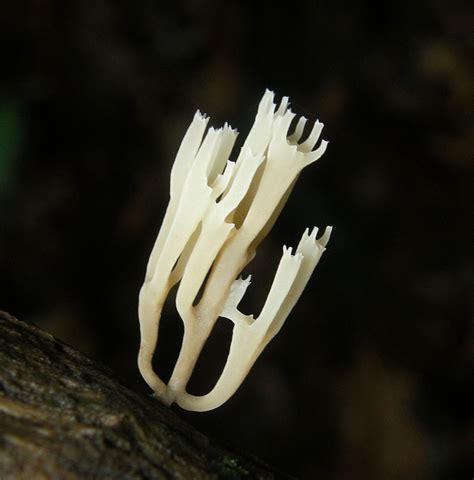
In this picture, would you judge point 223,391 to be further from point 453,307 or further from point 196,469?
point 453,307

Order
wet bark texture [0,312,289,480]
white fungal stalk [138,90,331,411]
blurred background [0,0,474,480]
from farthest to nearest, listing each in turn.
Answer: blurred background [0,0,474,480] → white fungal stalk [138,90,331,411] → wet bark texture [0,312,289,480]

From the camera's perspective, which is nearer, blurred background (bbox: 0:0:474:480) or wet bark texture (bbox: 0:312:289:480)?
wet bark texture (bbox: 0:312:289:480)

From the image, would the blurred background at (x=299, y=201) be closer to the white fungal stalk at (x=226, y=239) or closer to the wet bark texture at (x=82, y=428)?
the white fungal stalk at (x=226, y=239)

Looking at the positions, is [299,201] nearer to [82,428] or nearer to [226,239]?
[226,239]

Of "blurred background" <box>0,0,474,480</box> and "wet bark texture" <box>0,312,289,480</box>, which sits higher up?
"blurred background" <box>0,0,474,480</box>

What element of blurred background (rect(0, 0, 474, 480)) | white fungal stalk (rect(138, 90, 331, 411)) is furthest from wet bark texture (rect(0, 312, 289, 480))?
blurred background (rect(0, 0, 474, 480))

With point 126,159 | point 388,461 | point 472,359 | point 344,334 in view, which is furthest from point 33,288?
point 472,359

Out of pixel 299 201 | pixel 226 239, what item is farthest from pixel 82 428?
pixel 299 201

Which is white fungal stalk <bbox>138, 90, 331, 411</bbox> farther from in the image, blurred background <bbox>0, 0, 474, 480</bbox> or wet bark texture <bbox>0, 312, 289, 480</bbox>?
blurred background <bbox>0, 0, 474, 480</bbox>
